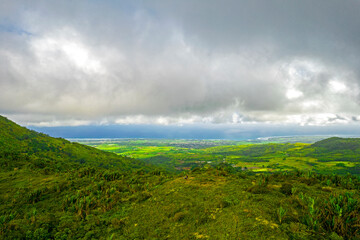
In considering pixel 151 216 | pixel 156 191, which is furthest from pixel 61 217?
pixel 156 191

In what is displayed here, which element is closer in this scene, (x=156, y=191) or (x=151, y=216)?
(x=151, y=216)

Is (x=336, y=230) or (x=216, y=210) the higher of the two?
(x=336, y=230)

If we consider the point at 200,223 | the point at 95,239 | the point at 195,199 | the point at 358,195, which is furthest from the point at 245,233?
the point at 358,195

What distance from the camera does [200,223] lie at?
31.1 feet

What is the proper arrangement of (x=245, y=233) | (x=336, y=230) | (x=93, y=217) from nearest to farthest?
(x=336, y=230), (x=245, y=233), (x=93, y=217)

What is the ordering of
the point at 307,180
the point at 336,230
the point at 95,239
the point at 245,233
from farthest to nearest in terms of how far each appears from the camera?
1. the point at 307,180
2. the point at 95,239
3. the point at 245,233
4. the point at 336,230

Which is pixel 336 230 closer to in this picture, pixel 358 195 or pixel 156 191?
pixel 358 195

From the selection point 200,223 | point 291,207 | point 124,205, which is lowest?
point 124,205

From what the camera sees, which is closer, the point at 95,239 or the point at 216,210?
the point at 95,239

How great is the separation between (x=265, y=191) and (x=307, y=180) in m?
7.09

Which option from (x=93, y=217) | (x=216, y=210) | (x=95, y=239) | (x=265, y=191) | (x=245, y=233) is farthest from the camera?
(x=265, y=191)

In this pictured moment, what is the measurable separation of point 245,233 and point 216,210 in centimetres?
308

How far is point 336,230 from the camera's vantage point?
23.9 feet

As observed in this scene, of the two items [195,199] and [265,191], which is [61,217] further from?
[265,191]
